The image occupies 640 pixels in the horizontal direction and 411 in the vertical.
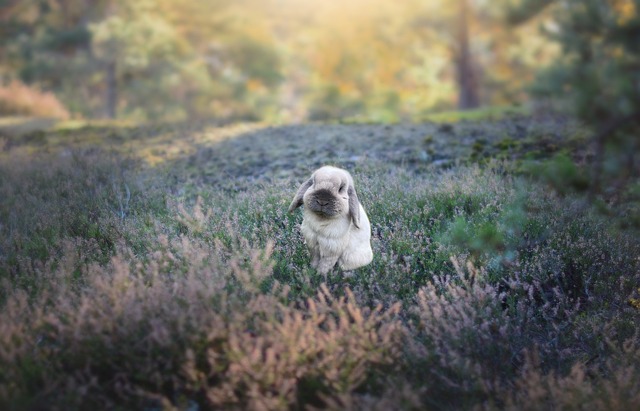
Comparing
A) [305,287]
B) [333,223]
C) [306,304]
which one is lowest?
[306,304]

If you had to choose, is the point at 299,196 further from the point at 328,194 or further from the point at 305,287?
the point at 305,287

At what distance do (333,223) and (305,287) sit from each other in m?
Result: 0.51

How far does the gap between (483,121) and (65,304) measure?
8.69 metres

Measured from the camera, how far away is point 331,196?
13.4 feet

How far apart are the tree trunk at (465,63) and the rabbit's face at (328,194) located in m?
13.4

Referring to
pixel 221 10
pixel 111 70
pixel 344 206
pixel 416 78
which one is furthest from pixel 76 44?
pixel 344 206

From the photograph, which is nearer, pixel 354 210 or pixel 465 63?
pixel 354 210

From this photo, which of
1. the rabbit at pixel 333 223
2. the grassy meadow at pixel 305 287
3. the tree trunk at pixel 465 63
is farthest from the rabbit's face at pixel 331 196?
the tree trunk at pixel 465 63

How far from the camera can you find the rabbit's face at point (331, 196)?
411 cm

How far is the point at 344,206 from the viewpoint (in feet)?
13.8

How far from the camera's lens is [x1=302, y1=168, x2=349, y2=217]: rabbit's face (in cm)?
410

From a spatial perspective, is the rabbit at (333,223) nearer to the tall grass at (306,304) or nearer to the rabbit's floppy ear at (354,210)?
the rabbit's floppy ear at (354,210)

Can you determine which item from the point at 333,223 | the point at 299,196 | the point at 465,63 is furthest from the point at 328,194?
the point at 465,63

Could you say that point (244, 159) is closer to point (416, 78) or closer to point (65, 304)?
point (65, 304)
